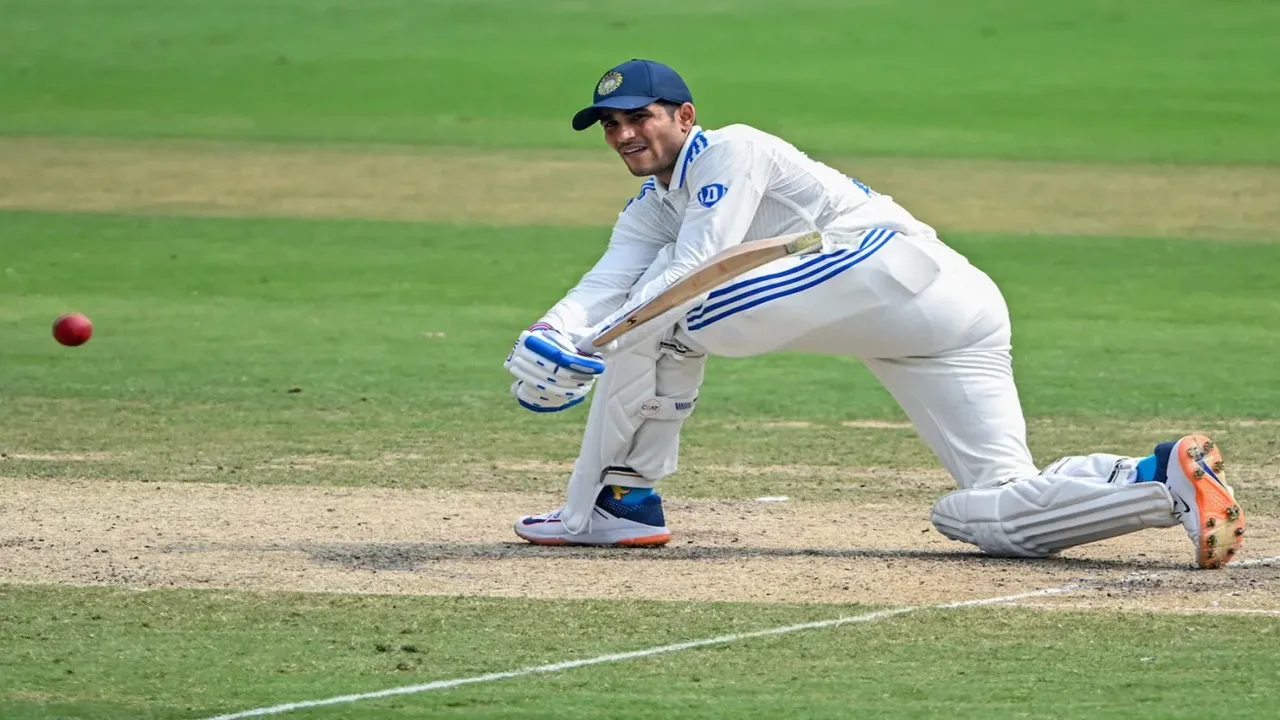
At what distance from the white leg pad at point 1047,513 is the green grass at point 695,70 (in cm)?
2013

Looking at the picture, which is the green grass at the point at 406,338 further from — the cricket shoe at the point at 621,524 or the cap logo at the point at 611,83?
the cap logo at the point at 611,83

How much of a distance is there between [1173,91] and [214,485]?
25.7m

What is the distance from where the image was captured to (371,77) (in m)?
34.0

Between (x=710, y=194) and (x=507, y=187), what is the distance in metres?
17.3

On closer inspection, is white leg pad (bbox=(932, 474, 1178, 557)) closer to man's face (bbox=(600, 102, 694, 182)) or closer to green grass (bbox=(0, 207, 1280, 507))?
man's face (bbox=(600, 102, 694, 182))

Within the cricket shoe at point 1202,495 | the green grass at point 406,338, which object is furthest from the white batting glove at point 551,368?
the green grass at point 406,338

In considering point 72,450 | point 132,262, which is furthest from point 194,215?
point 72,450

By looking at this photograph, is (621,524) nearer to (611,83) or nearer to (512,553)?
(512,553)

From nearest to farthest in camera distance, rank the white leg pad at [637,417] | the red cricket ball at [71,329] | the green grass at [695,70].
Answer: the white leg pad at [637,417], the red cricket ball at [71,329], the green grass at [695,70]

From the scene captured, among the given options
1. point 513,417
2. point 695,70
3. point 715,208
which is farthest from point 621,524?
point 695,70

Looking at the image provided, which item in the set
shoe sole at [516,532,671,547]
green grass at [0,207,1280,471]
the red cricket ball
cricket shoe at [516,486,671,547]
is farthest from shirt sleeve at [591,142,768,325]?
the red cricket ball

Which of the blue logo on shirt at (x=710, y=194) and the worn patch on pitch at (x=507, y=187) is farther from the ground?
the blue logo on shirt at (x=710, y=194)

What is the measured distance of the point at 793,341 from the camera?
7.37 m

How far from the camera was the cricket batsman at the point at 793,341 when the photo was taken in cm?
717
